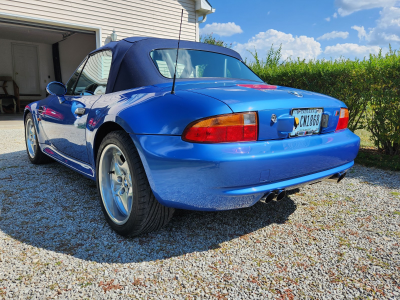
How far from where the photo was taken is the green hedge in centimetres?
467

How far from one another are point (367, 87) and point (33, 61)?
1687 centimetres

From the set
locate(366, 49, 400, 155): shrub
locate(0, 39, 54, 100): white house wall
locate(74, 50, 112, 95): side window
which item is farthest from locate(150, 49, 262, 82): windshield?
locate(0, 39, 54, 100): white house wall

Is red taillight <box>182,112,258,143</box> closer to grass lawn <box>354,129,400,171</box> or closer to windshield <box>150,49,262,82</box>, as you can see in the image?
windshield <box>150,49,262,82</box>

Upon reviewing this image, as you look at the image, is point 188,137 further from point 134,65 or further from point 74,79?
point 74,79

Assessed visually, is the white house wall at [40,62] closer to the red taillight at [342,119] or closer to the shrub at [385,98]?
the shrub at [385,98]

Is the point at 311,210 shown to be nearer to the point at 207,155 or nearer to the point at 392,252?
the point at 392,252

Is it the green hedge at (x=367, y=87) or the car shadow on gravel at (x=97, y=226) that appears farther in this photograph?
the green hedge at (x=367, y=87)

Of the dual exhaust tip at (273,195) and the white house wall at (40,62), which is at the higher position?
the white house wall at (40,62)

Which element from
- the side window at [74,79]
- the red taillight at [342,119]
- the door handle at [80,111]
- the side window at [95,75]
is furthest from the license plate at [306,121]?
the side window at [74,79]

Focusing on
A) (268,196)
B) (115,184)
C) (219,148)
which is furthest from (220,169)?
(115,184)

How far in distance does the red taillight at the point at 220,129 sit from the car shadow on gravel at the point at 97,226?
821 millimetres

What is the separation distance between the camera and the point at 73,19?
9.80 meters

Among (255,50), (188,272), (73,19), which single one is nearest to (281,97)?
(188,272)

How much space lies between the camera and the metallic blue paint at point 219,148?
1.80 metres
